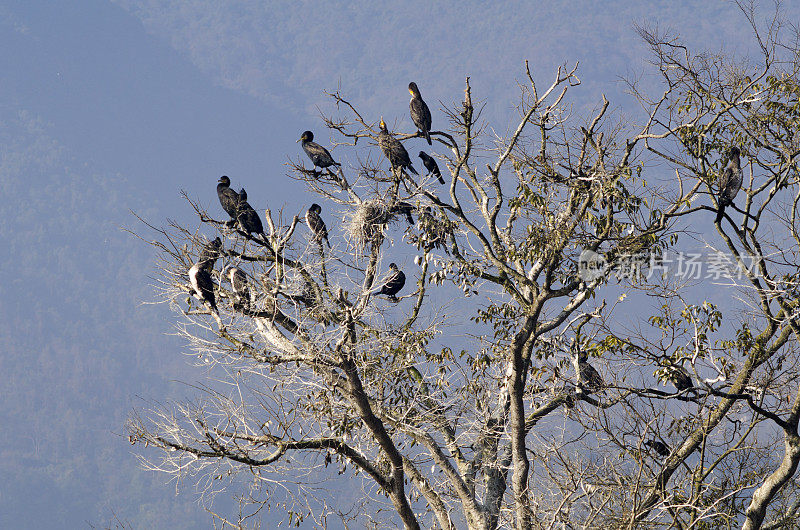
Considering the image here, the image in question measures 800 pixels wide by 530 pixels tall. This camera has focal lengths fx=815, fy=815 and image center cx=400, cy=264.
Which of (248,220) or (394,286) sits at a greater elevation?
(248,220)

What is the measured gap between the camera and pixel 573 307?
889 cm

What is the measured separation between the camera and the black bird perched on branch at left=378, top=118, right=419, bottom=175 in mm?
9023

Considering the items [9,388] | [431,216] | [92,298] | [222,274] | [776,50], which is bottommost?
[222,274]

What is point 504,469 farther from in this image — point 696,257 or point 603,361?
point 696,257

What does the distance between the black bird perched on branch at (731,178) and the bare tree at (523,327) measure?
9cm

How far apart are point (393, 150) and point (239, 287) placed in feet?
9.56

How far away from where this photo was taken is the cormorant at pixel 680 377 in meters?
8.14

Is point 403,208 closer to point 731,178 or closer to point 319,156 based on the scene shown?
point 319,156

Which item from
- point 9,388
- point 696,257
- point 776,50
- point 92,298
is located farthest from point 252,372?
point 92,298

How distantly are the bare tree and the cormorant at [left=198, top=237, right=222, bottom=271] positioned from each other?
0.10 m

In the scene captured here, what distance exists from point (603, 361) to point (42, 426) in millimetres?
156367

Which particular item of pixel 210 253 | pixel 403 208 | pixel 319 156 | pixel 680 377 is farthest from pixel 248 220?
pixel 680 377

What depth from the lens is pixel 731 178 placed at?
347 inches

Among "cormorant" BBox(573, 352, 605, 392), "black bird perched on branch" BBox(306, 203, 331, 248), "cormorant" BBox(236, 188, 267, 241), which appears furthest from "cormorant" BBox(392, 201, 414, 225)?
"cormorant" BBox(573, 352, 605, 392)
